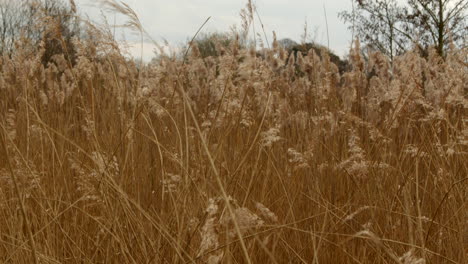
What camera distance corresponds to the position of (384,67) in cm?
470

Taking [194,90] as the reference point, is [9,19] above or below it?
above

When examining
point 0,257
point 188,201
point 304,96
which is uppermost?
point 304,96

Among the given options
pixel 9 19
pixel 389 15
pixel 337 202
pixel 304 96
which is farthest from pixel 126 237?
pixel 9 19

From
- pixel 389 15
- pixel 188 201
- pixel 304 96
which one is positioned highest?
pixel 389 15

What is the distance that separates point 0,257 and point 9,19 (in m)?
27.7

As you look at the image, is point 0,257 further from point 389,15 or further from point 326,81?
point 389,15

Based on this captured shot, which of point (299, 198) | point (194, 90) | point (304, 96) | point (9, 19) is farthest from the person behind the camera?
point (9, 19)

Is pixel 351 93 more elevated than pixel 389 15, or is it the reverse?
pixel 389 15

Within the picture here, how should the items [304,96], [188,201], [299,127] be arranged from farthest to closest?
[304,96] < [299,127] < [188,201]

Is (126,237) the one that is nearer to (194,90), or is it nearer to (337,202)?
(337,202)

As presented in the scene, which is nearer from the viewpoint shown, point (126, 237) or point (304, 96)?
point (126, 237)

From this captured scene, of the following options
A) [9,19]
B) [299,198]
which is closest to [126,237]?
[299,198]

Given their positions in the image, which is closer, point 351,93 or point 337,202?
point 337,202

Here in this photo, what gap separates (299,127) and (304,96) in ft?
3.31
